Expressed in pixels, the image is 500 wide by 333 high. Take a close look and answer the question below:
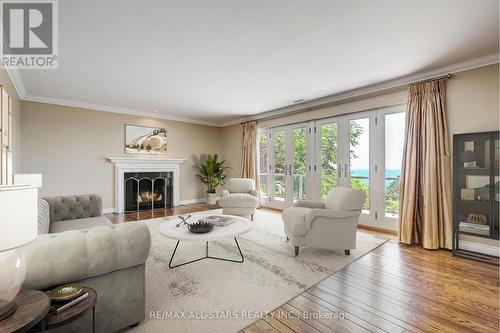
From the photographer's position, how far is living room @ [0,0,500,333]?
149cm

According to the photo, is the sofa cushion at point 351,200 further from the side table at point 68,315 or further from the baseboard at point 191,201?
the baseboard at point 191,201

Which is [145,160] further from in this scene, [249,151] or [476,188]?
[476,188]

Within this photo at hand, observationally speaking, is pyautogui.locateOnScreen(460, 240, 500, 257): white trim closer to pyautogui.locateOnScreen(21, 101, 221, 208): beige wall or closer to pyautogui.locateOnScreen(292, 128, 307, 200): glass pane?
pyautogui.locateOnScreen(292, 128, 307, 200): glass pane

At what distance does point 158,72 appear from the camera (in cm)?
336

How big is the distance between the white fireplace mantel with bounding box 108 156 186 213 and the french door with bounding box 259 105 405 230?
8.18 feet

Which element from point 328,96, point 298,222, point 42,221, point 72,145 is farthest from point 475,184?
point 72,145

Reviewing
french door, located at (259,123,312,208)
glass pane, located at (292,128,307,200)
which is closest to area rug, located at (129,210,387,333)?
glass pane, located at (292,128,307,200)

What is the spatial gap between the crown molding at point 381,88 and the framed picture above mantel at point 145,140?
110 inches

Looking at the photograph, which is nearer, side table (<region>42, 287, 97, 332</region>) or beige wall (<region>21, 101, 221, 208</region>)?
side table (<region>42, 287, 97, 332</region>)

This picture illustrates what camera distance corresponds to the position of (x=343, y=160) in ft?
14.6

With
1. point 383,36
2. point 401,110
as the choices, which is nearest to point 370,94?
point 401,110

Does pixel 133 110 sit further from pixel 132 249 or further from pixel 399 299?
pixel 399 299

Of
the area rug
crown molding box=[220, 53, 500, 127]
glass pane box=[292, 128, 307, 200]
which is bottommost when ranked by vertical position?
the area rug

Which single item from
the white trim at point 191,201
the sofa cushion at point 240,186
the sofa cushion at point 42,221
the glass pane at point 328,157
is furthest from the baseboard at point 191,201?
the sofa cushion at point 42,221
